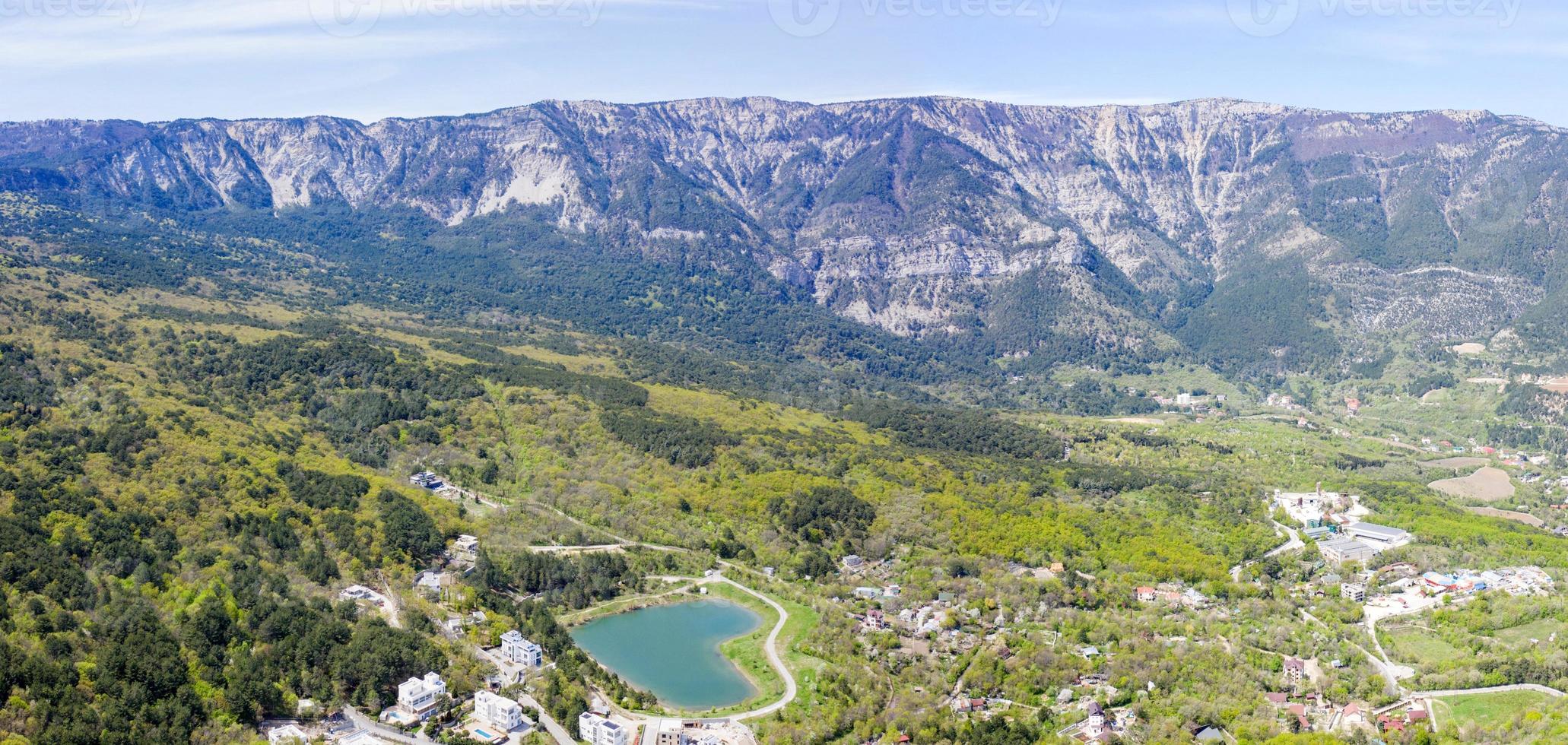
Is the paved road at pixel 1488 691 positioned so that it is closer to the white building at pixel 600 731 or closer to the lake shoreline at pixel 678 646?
the lake shoreline at pixel 678 646

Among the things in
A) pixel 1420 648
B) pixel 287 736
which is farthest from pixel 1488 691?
pixel 287 736

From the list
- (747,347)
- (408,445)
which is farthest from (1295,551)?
(747,347)

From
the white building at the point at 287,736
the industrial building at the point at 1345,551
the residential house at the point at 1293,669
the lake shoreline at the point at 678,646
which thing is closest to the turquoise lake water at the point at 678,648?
the lake shoreline at the point at 678,646

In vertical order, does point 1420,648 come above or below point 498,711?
below

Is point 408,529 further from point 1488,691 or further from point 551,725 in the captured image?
point 1488,691

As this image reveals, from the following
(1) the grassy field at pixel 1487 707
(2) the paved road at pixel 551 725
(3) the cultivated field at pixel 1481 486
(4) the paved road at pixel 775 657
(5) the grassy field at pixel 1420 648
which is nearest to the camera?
(2) the paved road at pixel 551 725

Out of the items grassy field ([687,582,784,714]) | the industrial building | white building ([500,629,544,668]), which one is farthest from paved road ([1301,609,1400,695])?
white building ([500,629,544,668])
